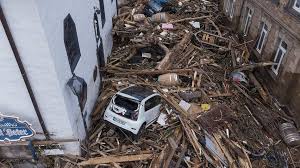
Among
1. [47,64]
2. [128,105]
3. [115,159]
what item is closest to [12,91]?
[47,64]

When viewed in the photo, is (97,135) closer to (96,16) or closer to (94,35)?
(94,35)

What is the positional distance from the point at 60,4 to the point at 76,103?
3.51 m

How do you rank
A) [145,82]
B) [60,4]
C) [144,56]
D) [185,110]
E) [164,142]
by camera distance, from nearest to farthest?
[60,4] < [164,142] < [185,110] < [145,82] < [144,56]

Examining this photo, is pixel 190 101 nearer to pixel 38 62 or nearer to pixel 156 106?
pixel 156 106

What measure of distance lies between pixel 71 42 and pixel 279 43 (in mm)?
10020

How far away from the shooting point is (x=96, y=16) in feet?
45.0

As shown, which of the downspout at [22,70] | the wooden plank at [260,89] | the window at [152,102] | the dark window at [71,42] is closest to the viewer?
the downspout at [22,70]

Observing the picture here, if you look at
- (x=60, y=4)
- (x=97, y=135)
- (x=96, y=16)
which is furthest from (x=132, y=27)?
(x=60, y=4)

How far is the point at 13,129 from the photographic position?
9375 millimetres

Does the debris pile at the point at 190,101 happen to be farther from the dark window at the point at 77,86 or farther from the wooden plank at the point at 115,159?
the dark window at the point at 77,86

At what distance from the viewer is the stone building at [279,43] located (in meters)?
12.8

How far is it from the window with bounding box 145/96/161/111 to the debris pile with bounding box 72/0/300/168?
30.5 inches

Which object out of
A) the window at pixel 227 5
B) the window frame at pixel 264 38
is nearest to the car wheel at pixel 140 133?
the window frame at pixel 264 38

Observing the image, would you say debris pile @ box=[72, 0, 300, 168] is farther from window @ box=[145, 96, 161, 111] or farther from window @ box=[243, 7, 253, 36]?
window @ box=[243, 7, 253, 36]
